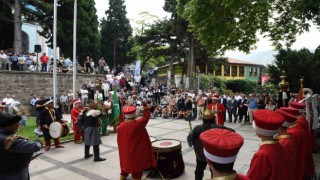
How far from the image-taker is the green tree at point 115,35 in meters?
46.3

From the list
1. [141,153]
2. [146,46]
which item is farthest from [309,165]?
[146,46]

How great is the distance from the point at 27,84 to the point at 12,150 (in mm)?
20413

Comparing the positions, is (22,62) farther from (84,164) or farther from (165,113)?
(84,164)

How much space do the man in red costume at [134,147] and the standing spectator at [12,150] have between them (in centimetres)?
265

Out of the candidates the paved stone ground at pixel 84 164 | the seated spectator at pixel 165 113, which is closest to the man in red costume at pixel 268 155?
the paved stone ground at pixel 84 164

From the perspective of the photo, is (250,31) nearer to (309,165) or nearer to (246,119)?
(246,119)

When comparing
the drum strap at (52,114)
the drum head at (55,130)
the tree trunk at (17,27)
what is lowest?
the drum head at (55,130)

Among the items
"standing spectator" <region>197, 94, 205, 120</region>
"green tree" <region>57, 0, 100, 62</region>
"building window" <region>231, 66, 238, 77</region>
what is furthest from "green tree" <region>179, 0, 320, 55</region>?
"building window" <region>231, 66, 238, 77</region>

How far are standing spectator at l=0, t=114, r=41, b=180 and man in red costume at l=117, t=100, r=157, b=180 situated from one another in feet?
8.70

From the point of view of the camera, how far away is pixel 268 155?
3.29m

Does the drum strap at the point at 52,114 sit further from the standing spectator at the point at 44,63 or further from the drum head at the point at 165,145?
the standing spectator at the point at 44,63

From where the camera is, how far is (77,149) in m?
10.7

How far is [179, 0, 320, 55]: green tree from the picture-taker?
13.9 metres

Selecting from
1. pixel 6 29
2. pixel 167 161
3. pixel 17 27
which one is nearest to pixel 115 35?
pixel 6 29
